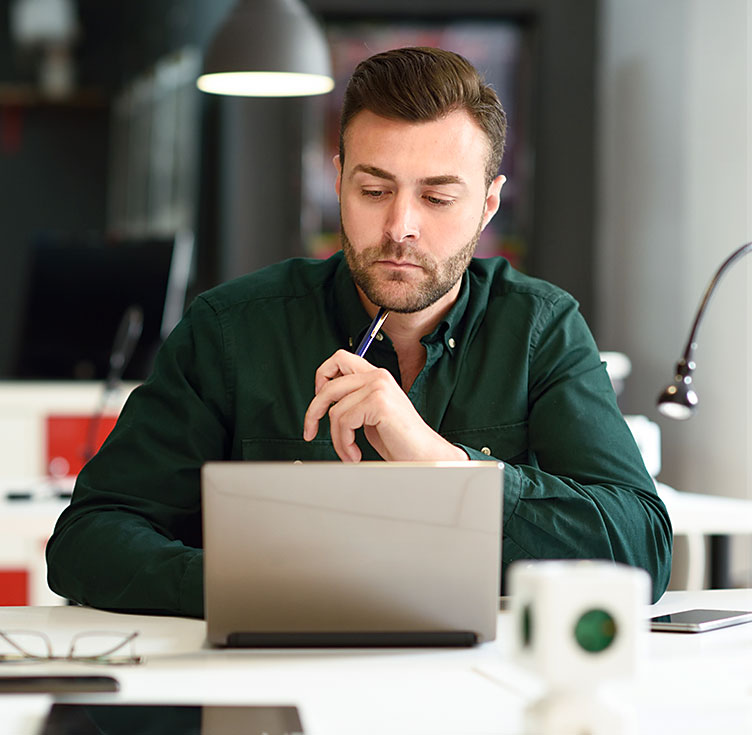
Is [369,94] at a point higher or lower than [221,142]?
lower

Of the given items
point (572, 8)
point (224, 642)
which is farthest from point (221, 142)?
point (224, 642)

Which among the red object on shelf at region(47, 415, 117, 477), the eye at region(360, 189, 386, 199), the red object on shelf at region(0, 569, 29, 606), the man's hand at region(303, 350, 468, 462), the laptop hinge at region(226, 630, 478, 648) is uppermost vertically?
the eye at region(360, 189, 386, 199)

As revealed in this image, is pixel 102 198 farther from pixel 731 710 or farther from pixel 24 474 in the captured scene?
pixel 731 710

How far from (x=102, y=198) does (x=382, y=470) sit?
165 inches

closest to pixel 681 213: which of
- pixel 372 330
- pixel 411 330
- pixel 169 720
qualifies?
pixel 411 330

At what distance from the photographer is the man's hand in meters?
1.31

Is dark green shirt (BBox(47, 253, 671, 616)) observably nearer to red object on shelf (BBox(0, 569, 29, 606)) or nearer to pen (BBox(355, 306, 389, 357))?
pen (BBox(355, 306, 389, 357))

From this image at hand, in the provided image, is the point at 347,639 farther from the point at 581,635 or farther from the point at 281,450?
the point at 281,450

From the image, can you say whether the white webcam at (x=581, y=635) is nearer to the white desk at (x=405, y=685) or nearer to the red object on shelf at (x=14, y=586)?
the white desk at (x=405, y=685)

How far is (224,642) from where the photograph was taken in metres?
1.09

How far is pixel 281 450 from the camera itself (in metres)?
1.61

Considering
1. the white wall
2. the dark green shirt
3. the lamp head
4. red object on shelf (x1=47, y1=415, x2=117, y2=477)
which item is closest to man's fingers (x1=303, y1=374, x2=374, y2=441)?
the dark green shirt

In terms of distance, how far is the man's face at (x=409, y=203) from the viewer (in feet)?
4.98

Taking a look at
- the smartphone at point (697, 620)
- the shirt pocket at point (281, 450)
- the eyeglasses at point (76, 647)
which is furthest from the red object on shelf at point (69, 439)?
the smartphone at point (697, 620)
